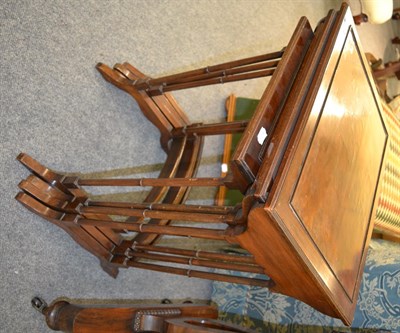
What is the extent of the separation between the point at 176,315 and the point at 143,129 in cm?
73

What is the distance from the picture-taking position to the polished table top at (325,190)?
71 cm

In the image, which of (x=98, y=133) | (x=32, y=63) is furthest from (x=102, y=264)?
(x=32, y=63)

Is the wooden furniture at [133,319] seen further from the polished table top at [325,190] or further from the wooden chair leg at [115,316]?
the polished table top at [325,190]

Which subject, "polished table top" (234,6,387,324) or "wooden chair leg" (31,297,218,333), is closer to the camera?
"polished table top" (234,6,387,324)

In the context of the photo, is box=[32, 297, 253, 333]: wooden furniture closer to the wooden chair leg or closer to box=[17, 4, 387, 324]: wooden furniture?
the wooden chair leg

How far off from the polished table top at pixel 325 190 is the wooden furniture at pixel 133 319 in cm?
17

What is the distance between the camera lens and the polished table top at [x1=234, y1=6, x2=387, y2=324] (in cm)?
71

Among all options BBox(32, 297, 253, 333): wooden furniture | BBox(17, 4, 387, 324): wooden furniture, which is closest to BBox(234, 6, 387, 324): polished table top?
BBox(17, 4, 387, 324): wooden furniture

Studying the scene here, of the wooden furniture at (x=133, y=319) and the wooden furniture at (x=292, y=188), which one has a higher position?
the wooden furniture at (x=292, y=188)

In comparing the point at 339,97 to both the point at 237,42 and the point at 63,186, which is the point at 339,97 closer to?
the point at 63,186

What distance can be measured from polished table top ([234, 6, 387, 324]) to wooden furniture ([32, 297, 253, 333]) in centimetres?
17

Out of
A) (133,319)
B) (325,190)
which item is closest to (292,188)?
(325,190)

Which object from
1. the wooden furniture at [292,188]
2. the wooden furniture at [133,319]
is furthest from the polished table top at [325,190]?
the wooden furniture at [133,319]

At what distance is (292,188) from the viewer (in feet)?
2.35
